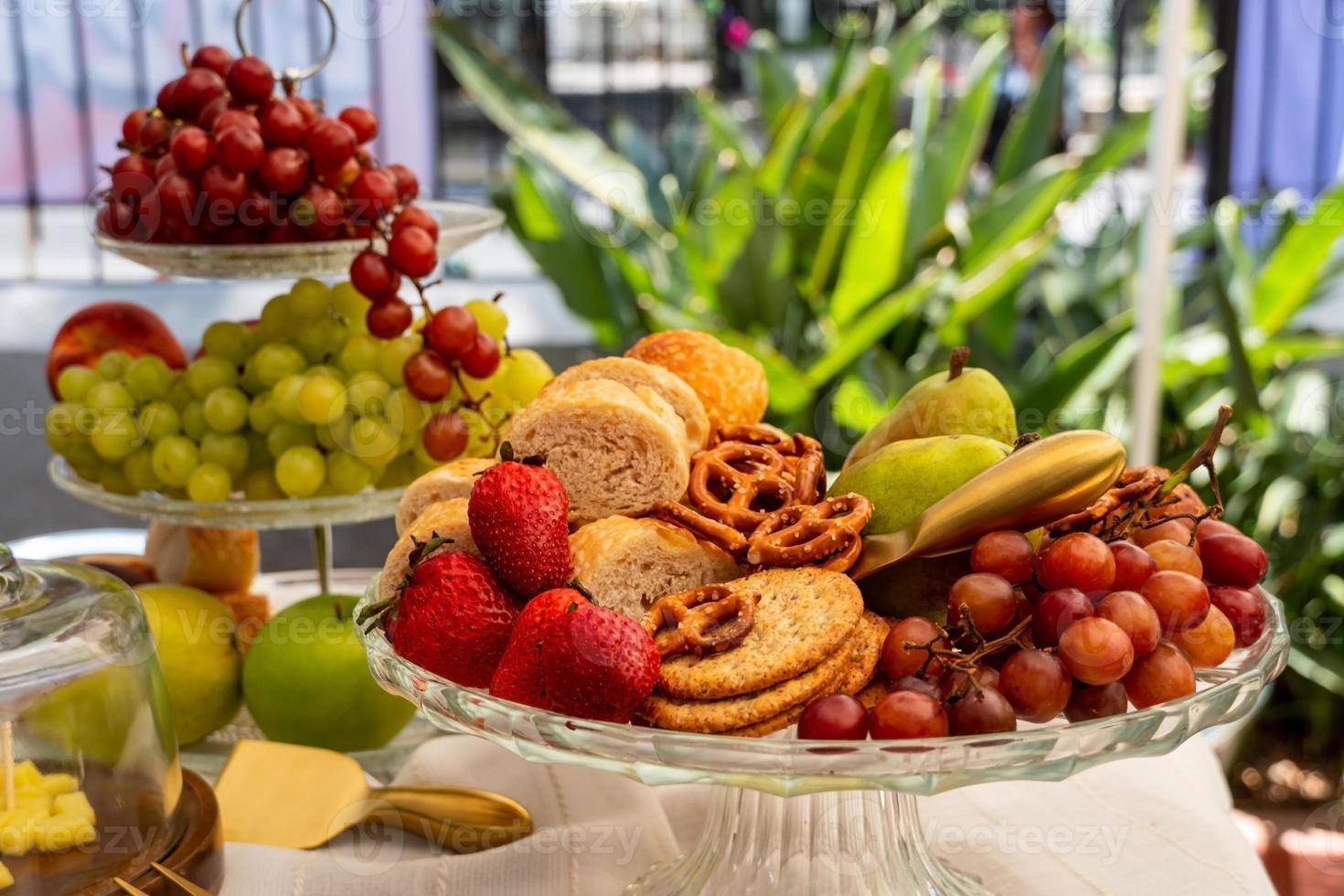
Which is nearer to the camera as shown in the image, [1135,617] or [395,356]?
[1135,617]

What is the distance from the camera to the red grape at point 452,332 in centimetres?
85

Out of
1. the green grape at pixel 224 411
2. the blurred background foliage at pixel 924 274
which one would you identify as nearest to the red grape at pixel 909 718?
the green grape at pixel 224 411

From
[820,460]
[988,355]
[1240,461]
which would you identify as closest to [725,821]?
[820,460]

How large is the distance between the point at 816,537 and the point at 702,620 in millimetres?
75

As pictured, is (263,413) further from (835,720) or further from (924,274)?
(924,274)

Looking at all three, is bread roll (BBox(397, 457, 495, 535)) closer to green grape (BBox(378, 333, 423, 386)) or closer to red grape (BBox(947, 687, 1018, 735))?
green grape (BBox(378, 333, 423, 386))

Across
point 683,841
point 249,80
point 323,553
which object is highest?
point 249,80

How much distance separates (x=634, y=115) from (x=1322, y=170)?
180cm

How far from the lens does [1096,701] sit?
574 mm

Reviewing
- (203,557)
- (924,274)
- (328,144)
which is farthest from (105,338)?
(924,274)

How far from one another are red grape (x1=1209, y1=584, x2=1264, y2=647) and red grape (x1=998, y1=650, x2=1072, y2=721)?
139 mm

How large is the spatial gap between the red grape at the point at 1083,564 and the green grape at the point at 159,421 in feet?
1.97

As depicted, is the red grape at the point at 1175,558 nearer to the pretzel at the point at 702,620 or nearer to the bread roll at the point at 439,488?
the pretzel at the point at 702,620

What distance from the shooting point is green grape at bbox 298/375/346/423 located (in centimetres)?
86
